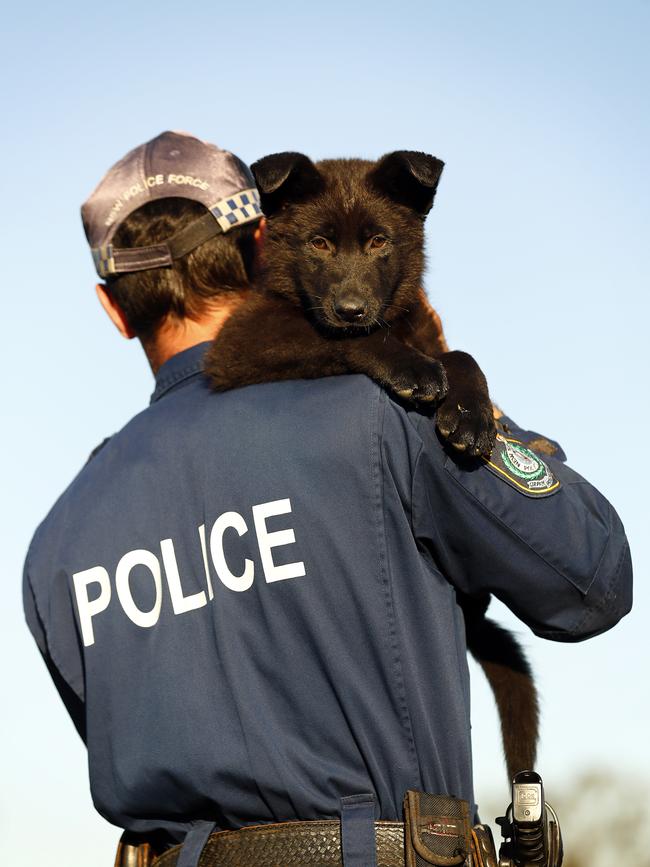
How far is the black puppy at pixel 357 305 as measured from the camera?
269 centimetres

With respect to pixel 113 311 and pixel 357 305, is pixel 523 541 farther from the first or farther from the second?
pixel 113 311

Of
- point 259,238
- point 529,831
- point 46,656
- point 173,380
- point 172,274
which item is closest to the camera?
point 529,831

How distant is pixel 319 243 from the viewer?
Answer: 11.3 ft

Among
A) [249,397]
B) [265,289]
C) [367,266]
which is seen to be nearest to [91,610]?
[249,397]

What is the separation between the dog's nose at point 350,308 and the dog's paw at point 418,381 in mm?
427

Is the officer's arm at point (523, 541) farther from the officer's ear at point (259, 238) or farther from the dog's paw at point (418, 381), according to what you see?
the officer's ear at point (259, 238)

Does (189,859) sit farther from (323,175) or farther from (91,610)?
(323,175)

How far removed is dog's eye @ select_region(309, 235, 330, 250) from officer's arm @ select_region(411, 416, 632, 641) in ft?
3.98

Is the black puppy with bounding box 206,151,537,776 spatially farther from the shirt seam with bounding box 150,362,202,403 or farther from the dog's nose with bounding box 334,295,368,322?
the shirt seam with bounding box 150,362,202,403

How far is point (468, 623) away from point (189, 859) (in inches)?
52.9

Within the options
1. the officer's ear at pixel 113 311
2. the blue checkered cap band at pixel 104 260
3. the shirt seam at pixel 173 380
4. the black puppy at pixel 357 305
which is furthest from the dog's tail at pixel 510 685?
the blue checkered cap band at pixel 104 260

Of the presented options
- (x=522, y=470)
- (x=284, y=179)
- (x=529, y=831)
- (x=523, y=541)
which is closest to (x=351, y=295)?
(x=284, y=179)

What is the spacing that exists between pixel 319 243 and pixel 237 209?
0.95ft

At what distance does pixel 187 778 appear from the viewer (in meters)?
2.33
